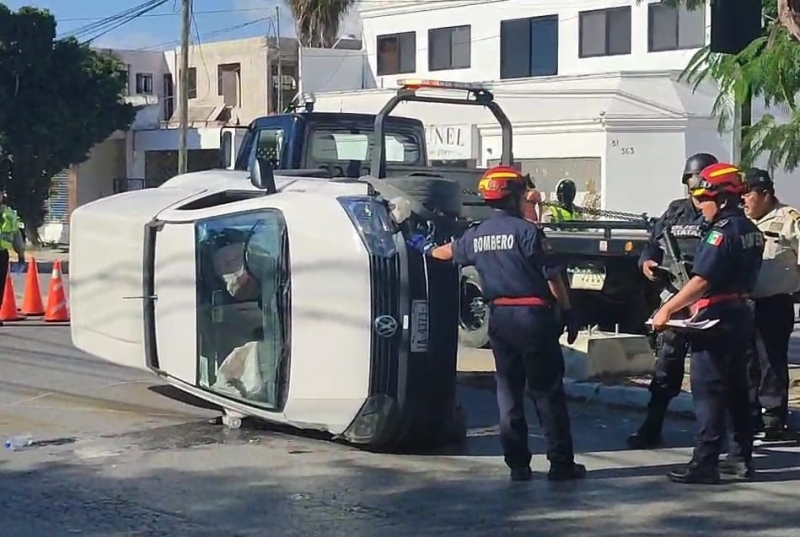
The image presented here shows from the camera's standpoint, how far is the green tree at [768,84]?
10.1 metres

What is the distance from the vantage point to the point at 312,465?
27.7 feet

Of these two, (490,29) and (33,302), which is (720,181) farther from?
(490,29)

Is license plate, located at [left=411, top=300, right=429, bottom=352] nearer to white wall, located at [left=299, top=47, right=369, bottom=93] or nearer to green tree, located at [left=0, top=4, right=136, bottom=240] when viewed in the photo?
green tree, located at [left=0, top=4, right=136, bottom=240]

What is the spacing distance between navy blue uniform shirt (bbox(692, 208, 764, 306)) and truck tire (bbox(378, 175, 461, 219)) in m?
1.82

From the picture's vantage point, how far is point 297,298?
8.64 metres

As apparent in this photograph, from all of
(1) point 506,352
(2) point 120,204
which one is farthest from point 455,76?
(1) point 506,352

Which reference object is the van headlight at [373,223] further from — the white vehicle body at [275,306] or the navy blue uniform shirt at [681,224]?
the navy blue uniform shirt at [681,224]

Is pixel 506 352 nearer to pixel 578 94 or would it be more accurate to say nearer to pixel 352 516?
pixel 352 516

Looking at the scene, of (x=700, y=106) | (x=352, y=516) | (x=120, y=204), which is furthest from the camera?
(x=700, y=106)

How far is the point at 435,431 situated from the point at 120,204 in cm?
338

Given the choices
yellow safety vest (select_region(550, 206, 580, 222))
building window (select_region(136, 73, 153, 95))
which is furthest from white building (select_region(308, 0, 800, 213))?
yellow safety vest (select_region(550, 206, 580, 222))

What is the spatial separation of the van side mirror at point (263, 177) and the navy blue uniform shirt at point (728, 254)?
319 cm

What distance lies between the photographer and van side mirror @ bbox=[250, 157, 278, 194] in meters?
9.46

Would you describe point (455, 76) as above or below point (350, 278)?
above
